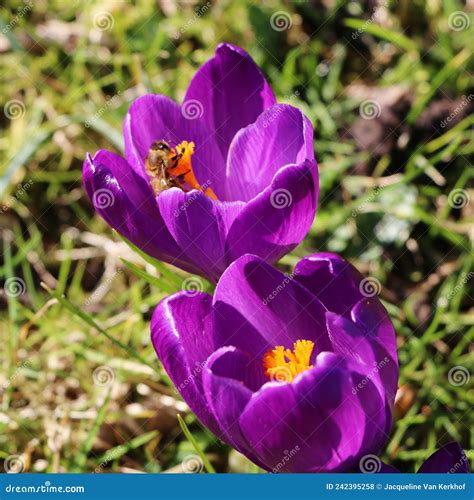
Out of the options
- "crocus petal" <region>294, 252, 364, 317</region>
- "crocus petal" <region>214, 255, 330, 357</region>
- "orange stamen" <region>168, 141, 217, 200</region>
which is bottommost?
"crocus petal" <region>214, 255, 330, 357</region>

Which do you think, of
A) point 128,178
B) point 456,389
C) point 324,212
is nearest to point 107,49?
point 324,212

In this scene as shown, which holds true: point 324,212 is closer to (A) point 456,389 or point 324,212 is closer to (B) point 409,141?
(B) point 409,141

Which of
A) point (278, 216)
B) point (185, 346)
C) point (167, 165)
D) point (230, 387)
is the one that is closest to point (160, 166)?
point (167, 165)

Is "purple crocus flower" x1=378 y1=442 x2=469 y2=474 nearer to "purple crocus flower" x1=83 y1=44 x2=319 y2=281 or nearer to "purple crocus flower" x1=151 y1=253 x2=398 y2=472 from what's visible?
"purple crocus flower" x1=151 y1=253 x2=398 y2=472

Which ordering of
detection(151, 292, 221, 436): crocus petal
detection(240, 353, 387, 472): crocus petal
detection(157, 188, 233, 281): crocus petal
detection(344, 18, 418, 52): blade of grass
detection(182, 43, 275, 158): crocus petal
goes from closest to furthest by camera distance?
1. detection(240, 353, 387, 472): crocus petal
2. detection(151, 292, 221, 436): crocus petal
3. detection(157, 188, 233, 281): crocus petal
4. detection(182, 43, 275, 158): crocus petal
5. detection(344, 18, 418, 52): blade of grass

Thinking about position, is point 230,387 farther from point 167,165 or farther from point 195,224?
point 167,165

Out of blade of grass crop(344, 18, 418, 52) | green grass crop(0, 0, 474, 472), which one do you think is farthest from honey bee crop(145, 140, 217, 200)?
blade of grass crop(344, 18, 418, 52)
